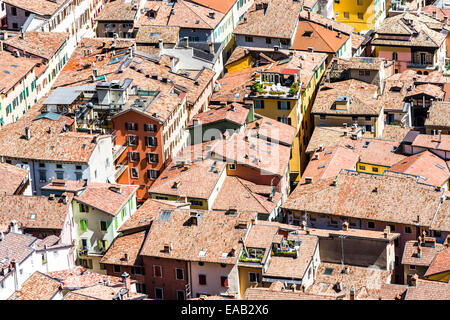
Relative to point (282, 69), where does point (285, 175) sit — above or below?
below

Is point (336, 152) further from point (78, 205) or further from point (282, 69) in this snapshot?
point (78, 205)

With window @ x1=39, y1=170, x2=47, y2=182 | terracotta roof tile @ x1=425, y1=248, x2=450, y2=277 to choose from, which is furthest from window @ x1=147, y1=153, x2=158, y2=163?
terracotta roof tile @ x1=425, y1=248, x2=450, y2=277

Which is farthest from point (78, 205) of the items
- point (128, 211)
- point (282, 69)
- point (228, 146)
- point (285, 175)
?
point (282, 69)

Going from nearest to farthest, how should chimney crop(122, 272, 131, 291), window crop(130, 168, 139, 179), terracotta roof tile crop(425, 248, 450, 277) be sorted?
chimney crop(122, 272, 131, 291)
terracotta roof tile crop(425, 248, 450, 277)
window crop(130, 168, 139, 179)

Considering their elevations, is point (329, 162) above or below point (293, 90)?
below

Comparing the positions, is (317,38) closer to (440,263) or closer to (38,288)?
(440,263)

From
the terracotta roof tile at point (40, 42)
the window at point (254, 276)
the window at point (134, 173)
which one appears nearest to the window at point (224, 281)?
the window at point (254, 276)

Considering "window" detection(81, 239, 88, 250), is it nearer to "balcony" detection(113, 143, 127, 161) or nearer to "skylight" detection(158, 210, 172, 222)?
"skylight" detection(158, 210, 172, 222)

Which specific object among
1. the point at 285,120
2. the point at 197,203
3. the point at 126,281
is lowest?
the point at 126,281

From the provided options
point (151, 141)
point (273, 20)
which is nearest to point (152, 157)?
point (151, 141)
